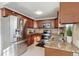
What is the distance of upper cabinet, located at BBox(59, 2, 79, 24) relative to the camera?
1.19 metres

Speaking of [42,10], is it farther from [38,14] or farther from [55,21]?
[55,21]

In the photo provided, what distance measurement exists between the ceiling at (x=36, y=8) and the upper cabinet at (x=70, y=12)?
0.20 m

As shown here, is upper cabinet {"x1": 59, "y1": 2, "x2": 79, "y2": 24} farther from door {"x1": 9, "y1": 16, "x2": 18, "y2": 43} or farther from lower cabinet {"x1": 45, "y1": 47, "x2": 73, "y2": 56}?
door {"x1": 9, "y1": 16, "x2": 18, "y2": 43}

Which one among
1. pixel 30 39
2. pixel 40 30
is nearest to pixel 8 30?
pixel 30 39

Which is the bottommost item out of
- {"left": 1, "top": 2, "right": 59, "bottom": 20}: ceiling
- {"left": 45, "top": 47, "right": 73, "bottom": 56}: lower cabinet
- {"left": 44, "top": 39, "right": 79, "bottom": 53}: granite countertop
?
{"left": 45, "top": 47, "right": 73, "bottom": 56}: lower cabinet

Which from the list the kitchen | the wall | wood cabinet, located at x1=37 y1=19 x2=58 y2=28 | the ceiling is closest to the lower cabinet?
the kitchen

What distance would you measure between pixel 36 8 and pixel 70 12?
42 cm

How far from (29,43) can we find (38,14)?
1.34 ft

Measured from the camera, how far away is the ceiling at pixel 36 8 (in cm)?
137

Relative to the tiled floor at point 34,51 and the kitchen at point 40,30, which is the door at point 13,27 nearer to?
the kitchen at point 40,30

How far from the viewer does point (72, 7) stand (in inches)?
47.2

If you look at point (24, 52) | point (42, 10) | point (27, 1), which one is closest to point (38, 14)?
point (42, 10)

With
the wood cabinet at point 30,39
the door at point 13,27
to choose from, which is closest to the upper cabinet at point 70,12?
the wood cabinet at point 30,39

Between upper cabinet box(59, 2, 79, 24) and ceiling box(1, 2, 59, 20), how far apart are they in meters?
0.20
